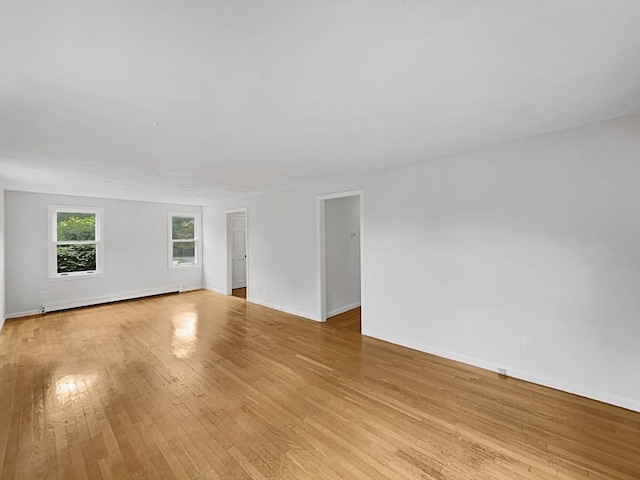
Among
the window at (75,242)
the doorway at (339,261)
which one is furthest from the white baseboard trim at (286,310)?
the window at (75,242)

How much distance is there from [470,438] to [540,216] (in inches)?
80.7

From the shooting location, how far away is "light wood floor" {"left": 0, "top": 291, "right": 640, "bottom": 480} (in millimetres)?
1772

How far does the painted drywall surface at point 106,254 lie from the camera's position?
16.9ft

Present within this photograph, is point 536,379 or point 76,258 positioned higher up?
point 76,258

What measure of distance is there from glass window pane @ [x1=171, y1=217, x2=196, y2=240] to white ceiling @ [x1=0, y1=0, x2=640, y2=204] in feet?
14.2

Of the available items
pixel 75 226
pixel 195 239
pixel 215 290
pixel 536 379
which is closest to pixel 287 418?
pixel 536 379

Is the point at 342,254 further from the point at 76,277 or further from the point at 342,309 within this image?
the point at 76,277

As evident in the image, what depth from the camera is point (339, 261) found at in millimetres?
5277

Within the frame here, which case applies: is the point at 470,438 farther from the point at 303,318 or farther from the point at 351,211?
the point at 351,211

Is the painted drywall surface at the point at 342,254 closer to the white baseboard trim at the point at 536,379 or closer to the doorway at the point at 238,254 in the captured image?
the white baseboard trim at the point at 536,379

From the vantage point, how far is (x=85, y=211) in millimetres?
5906

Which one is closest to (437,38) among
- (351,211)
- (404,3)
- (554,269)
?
(404,3)

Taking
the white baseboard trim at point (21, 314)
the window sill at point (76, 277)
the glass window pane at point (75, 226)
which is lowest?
the white baseboard trim at point (21, 314)

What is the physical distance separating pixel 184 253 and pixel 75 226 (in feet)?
7.54
